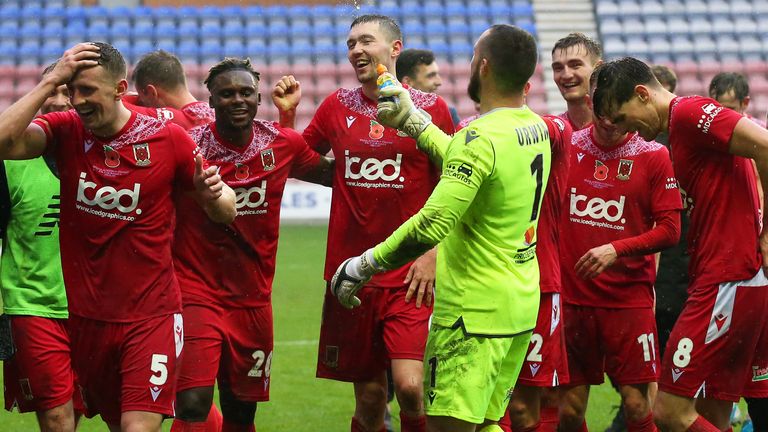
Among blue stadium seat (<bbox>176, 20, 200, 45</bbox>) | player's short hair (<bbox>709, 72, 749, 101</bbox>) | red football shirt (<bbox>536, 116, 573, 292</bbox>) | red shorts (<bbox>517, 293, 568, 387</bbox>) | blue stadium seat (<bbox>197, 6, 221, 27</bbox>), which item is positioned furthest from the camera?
blue stadium seat (<bbox>197, 6, 221, 27</bbox>)

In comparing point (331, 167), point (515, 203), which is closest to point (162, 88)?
point (331, 167)

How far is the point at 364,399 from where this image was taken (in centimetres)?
671

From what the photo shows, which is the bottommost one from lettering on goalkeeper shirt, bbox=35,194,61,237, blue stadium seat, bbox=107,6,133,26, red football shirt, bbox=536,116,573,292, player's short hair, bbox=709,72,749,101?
red football shirt, bbox=536,116,573,292

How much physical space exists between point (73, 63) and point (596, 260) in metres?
3.06

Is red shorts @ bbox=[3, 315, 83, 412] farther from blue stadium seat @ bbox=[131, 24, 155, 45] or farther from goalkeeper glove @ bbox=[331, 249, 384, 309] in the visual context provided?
blue stadium seat @ bbox=[131, 24, 155, 45]

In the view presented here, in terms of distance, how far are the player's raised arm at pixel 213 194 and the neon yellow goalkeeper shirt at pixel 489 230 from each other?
1.11m

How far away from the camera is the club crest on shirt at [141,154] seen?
217 inches

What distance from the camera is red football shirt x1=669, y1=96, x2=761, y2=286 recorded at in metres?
5.62

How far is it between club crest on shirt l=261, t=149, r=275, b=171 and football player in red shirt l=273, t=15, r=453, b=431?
0.34m

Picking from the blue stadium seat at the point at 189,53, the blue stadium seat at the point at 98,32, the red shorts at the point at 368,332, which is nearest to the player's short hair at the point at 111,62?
the red shorts at the point at 368,332

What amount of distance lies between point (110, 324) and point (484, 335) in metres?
1.87

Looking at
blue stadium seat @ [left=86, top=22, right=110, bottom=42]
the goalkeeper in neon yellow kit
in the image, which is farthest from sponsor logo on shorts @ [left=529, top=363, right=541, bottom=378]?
blue stadium seat @ [left=86, top=22, right=110, bottom=42]

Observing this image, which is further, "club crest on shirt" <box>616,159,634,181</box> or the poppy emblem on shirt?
"club crest on shirt" <box>616,159,634,181</box>

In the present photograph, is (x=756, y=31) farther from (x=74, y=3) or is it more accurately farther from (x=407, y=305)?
(x=407, y=305)
